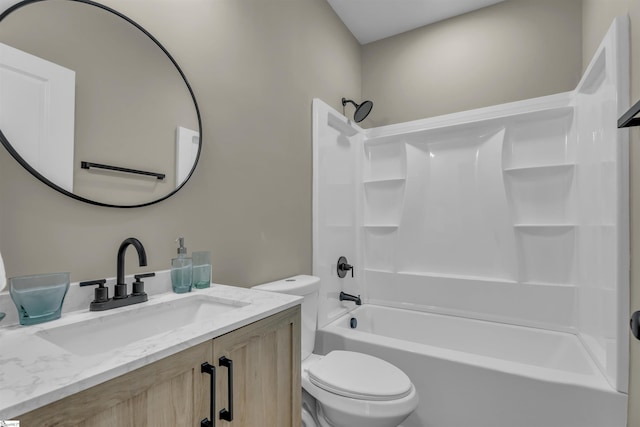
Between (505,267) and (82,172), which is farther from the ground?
(82,172)

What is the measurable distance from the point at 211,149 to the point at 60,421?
111 centimetres

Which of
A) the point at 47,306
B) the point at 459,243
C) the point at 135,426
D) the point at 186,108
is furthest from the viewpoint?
the point at 459,243

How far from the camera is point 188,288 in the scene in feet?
3.83

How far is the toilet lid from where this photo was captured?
1.33 meters

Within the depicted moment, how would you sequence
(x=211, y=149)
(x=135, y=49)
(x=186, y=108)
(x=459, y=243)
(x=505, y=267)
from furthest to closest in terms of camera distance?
1. (x=459, y=243)
2. (x=505, y=267)
3. (x=211, y=149)
4. (x=186, y=108)
5. (x=135, y=49)

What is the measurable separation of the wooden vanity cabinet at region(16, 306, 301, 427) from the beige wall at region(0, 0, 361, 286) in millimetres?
528

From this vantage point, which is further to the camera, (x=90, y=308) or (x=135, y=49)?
(x=135, y=49)

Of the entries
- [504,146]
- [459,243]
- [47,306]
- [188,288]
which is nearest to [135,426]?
[47,306]

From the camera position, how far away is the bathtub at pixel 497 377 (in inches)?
56.2

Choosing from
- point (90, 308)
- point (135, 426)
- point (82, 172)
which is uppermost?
point (82, 172)

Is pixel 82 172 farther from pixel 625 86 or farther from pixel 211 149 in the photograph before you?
pixel 625 86

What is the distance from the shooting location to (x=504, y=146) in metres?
2.34

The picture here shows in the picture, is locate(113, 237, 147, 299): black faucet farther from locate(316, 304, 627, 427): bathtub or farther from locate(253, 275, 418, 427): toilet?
locate(316, 304, 627, 427): bathtub

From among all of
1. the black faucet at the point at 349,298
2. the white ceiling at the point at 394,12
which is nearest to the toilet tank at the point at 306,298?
the black faucet at the point at 349,298
